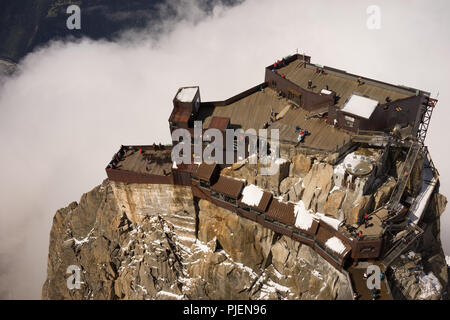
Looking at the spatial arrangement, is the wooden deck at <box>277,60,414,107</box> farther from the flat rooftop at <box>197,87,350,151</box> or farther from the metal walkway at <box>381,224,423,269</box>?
the metal walkway at <box>381,224,423,269</box>

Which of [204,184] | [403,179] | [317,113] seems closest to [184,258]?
[204,184]

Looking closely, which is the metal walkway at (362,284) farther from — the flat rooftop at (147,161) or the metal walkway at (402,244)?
the flat rooftop at (147,161)

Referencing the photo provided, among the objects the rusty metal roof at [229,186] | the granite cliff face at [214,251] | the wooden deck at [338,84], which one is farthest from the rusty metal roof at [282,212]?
the wooden deck at [338,84]

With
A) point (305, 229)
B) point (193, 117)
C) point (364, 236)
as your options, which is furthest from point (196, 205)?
point (364, 236)

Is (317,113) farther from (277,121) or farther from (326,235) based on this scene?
(326,235)

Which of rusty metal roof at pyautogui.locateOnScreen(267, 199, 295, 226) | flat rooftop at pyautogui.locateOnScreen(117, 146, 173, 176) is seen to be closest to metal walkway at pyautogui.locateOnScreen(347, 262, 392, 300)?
rusty metal roof at pyautogui.locateOnScreen(267, 199, 295, 226)
